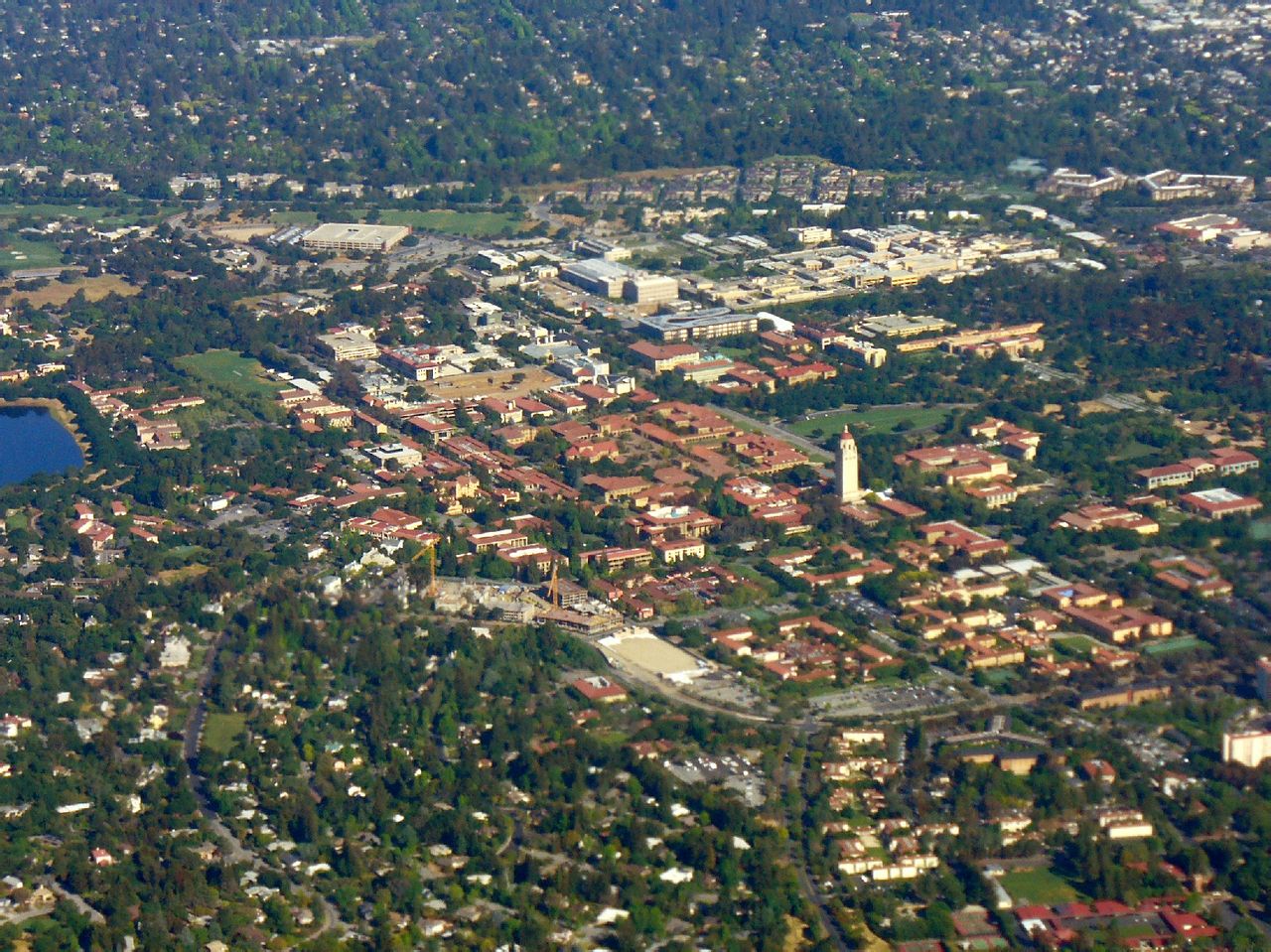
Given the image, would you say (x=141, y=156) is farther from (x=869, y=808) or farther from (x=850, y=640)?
(x=869, y=808)

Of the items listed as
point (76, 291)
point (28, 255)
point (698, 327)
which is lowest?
point (28, 255)

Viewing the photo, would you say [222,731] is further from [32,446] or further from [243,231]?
[243,231]

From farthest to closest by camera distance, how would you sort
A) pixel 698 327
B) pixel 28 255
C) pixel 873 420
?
pixel 28 255
pixel 698 327
pixel 873 420

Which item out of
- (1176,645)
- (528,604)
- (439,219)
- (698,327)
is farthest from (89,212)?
(1176,645)

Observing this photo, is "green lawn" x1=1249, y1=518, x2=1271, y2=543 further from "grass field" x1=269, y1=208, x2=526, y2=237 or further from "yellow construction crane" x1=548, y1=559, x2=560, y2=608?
"grass field" x1=269, y1=208, x2=526, y2=237

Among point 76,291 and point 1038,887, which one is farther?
point 76,291

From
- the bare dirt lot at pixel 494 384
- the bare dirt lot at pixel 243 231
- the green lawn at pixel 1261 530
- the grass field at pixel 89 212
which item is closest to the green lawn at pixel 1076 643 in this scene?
the green lawn at pixel 1261 530

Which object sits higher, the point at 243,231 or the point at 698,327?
the point at 698,327
